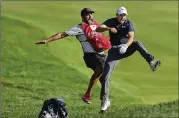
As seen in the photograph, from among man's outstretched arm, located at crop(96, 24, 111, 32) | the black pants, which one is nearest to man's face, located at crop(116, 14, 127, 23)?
man's outstretched arm, located at crop(96, 24, 111, 32)

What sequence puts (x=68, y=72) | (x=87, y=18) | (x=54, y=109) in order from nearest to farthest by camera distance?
1. (x=54, y=109)
2. (x=87, y=18)
3. (x=68, y=72)

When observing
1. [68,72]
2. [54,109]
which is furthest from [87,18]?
[68,72]

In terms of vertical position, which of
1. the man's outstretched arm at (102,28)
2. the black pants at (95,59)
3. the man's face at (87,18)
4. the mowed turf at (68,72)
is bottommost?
the mowed turf at (68,72)

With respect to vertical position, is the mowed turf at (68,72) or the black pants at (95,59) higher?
the black pants at (95,59)

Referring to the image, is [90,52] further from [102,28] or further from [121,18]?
[121,18]

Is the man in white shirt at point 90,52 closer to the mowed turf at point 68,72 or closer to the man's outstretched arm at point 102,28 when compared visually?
the man's outstretched arm at point 102,28

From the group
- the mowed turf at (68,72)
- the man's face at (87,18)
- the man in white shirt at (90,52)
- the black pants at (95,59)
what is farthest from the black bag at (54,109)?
the man's face at (87,18)

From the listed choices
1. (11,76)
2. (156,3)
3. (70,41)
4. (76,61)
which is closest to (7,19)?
(70,41)

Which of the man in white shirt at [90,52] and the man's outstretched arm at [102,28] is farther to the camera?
the man in white shirt at [90,52]

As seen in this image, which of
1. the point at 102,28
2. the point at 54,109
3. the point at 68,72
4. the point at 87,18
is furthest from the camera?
the point at 68,72

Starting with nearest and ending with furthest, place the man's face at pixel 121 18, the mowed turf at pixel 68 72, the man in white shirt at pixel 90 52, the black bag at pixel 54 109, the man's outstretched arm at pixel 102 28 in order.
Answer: the black bag at pixel 54 109 → the man's outstretched arm at pixel 102 28 → the man's face at pixel 121 18 → the man in white shirt at pixel 90 52 → the mowed turf at pixel 68 72

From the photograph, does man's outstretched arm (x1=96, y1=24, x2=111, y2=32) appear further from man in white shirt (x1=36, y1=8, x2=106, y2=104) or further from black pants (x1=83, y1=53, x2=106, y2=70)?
black pants (x1=83, y1=53, x2=106, y2=70)

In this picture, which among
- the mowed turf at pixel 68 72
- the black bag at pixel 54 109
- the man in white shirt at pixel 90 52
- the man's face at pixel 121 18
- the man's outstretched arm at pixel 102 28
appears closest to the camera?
the black bag at pixel 54 109

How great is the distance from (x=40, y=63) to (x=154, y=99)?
4.57 m
